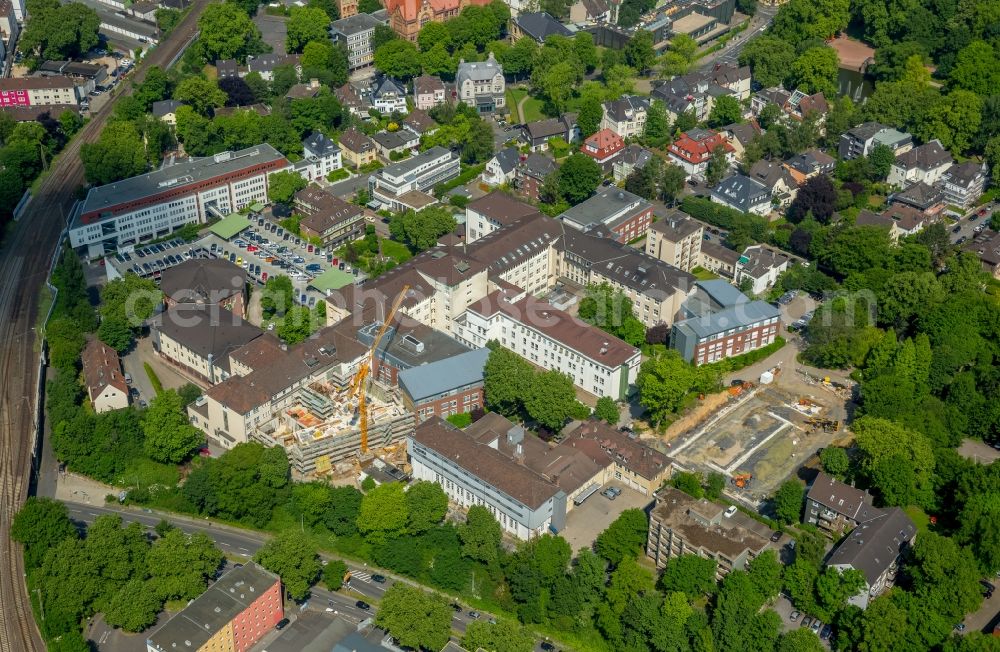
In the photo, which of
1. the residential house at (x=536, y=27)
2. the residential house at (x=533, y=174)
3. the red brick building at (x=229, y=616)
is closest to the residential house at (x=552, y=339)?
the residential house at (x=533, y=174)

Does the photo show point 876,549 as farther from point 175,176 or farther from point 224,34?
point 224,34

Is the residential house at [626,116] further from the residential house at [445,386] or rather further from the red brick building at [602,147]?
the residential house at [445,386]

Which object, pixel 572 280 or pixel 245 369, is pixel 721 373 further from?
pixel 245 369

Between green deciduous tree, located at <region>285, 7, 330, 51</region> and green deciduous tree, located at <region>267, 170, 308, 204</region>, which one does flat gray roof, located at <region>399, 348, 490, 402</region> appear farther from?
green deciduous tree, located at <region>285, 7, 330, 51</region>

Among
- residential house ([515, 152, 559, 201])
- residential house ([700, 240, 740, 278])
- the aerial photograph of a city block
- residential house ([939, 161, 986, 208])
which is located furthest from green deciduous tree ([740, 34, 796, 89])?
residential house ([700, 240, 740, 278])

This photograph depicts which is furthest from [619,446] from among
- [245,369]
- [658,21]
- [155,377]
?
[658,21]

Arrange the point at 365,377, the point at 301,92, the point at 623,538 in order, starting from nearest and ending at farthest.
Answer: the point at 623,538 < the point at 365,377 < the point at 301,92

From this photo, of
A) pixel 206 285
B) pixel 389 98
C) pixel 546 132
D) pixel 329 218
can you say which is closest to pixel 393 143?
pixel 389 98
